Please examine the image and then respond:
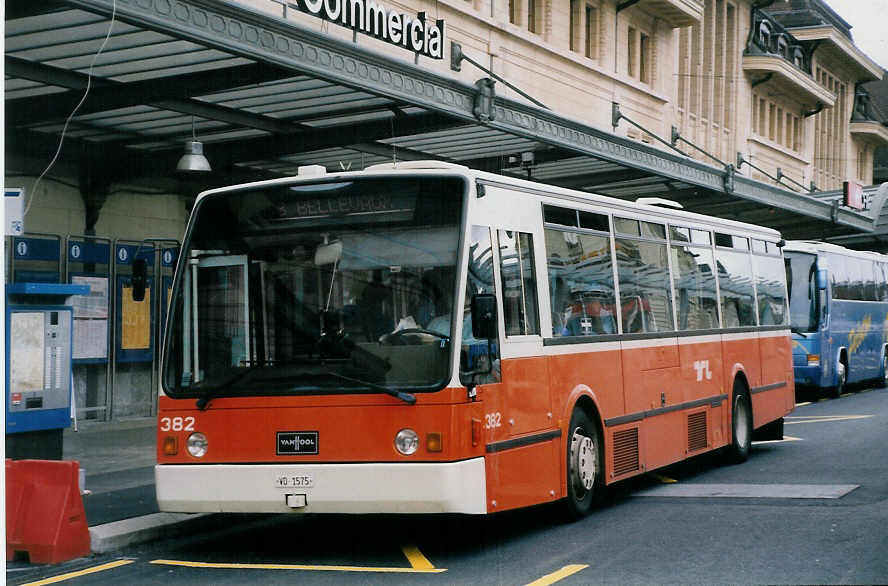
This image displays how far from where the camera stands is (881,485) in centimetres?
1214

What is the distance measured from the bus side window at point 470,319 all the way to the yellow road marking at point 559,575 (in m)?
1.34

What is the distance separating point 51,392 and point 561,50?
23.1m

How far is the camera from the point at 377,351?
349 inches

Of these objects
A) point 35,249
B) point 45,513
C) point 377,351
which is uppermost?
point 35,249

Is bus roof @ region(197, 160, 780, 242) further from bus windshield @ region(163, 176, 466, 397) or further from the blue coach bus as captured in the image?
the blue coach bus

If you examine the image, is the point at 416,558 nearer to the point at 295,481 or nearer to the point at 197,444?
the point at 295,481

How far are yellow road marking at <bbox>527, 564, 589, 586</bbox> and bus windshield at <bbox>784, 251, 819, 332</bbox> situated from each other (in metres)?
19.3

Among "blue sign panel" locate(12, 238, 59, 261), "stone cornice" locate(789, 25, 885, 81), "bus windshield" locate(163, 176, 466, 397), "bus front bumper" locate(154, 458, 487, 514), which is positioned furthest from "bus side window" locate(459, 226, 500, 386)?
"stone cornice" locate(789, 25, 885, 81)

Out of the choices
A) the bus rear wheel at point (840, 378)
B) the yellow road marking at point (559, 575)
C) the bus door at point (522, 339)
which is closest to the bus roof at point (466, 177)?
the bus door at point (522, 339)

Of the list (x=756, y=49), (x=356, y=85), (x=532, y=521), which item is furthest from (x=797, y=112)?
(x=532, y=521)

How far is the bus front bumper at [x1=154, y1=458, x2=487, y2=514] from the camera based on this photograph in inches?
338

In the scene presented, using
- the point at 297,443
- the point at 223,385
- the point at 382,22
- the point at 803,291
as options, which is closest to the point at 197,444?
the point at 223,385

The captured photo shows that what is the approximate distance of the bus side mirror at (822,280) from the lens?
2674 centimetres

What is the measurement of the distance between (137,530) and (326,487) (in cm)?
184
